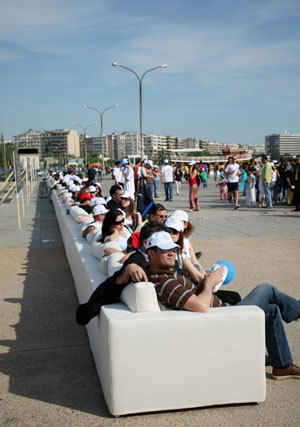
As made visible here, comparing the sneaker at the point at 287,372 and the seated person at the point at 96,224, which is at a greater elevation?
the seated person at the point at 96,224

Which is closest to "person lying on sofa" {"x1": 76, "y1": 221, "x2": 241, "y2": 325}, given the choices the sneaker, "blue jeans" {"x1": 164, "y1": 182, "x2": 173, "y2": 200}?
the sneaker

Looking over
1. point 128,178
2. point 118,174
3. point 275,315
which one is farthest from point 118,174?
point 275,315

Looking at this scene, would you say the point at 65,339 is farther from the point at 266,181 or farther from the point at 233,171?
the point at 266,181

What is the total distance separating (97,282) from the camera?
4.53 meters

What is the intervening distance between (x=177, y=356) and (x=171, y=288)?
0.46m

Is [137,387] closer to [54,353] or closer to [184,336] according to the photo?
[184,336]

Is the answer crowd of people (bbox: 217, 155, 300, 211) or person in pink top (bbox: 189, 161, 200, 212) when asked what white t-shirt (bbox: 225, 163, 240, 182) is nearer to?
crowd of people (bbox: 217, 155, 300, 211)

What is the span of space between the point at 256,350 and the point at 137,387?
33.7 inches

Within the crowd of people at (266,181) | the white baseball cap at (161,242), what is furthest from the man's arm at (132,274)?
the crowd of people at (266,181)

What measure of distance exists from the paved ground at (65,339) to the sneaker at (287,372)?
71 mm

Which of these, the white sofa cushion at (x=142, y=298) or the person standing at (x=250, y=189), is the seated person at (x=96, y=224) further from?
the person standing at (x=250, y=189)

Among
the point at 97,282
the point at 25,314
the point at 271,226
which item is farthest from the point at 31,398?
the point at 271,226

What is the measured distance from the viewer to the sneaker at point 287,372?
3.97 meters

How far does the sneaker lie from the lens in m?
3.97
